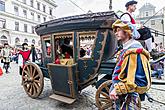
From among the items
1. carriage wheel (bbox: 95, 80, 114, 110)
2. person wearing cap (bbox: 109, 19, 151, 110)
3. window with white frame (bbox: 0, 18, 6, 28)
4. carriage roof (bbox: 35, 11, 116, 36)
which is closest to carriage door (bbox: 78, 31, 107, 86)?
carriage roof (bbox: 35, 11, 116, 36)

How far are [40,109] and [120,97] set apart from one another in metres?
2.61

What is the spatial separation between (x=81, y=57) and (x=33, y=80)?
168 centimetres

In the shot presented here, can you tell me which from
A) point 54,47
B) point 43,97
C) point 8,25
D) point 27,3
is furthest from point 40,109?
point 27,3

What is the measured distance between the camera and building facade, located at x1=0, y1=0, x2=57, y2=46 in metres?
27.4

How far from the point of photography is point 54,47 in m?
4.15

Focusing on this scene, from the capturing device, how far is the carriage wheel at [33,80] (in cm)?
435

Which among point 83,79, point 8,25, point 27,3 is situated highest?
point 27,3

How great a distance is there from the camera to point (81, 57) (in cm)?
380

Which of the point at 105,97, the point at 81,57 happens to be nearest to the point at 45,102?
the point at 81,57

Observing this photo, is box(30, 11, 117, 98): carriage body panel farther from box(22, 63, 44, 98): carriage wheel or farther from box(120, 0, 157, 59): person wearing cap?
box(22, 63, 44, 98): carriage wheel

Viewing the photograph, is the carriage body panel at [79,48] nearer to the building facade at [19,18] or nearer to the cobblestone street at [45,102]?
the cobblestone street at [45,102]

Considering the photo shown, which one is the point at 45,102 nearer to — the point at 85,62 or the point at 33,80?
the point at 33,80

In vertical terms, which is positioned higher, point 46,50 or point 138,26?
point 138,26

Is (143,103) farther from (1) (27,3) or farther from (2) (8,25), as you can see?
(1) (27,3)
